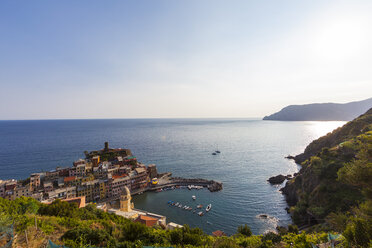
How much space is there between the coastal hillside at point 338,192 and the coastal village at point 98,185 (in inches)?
756

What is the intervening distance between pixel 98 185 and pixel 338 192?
4828 cm

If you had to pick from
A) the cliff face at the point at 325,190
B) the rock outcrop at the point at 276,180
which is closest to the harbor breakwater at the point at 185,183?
the rock outcrop at the point at 276,180

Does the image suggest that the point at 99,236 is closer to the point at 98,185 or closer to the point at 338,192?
the point at 338,192

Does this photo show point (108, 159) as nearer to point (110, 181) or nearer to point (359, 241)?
point (110, 181)

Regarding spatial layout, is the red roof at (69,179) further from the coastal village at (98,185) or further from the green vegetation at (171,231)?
the green vegetation at (171,231)

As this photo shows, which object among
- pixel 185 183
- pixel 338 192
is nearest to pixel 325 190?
pixel 338 192

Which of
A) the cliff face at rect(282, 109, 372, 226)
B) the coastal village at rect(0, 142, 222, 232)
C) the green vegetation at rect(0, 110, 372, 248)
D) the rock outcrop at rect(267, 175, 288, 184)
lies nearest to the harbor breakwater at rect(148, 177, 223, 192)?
the coastal village at rect(0, 142, 222, 232)

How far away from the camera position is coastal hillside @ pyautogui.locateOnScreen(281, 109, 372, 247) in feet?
34.9

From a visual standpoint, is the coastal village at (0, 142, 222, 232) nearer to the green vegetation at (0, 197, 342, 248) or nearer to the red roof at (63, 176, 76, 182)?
the red roof at (63, 176, 76, 182)

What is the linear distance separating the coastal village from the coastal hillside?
756 inches

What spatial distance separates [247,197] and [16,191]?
171 ft

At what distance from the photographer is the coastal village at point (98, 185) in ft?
114

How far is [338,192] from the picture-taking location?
25672mm

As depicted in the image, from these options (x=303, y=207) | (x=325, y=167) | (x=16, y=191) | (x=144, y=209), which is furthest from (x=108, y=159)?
(x=325, y=167)
